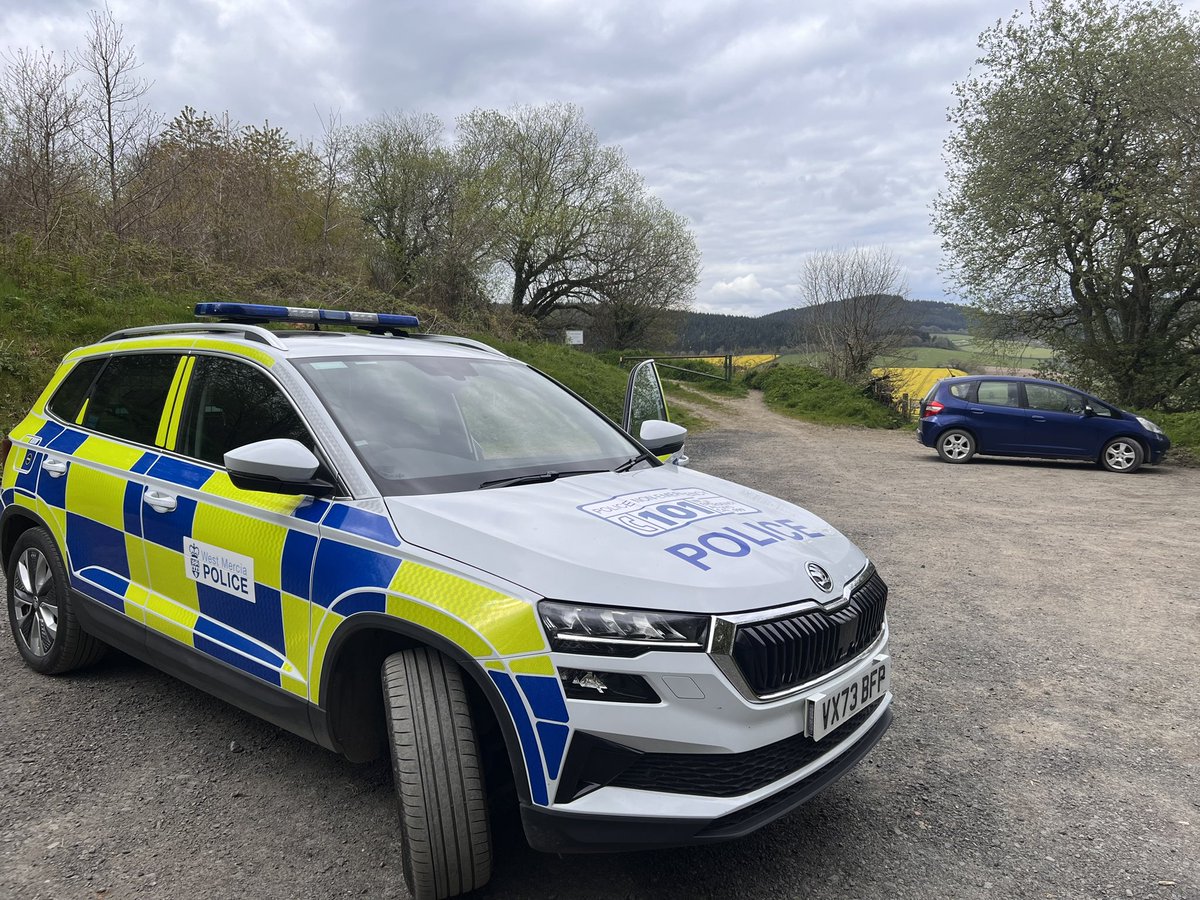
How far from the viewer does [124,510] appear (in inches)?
126

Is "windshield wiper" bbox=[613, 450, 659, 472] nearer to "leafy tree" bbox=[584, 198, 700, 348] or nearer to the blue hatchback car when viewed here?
the blue hatchback car

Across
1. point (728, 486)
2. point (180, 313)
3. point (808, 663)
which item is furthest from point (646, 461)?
point (180, 313)

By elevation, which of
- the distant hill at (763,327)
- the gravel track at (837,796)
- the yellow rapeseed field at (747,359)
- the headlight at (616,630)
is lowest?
the gravel track at (837,796)

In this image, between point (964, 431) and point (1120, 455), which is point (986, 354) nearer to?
point (964, 431)

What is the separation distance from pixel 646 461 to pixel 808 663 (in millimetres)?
1335

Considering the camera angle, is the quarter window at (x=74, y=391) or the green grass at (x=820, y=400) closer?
the quarter window at (x=74, y=391)

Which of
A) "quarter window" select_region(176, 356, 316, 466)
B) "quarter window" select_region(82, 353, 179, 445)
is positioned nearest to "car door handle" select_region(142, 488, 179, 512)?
"quarter window" select_region(176, 356, 316, 466)

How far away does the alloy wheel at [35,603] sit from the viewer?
374 cm

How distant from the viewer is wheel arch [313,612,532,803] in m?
2.04

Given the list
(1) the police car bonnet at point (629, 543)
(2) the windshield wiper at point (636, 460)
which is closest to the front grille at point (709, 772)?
(1) the police car bonnet at point (629, 543)

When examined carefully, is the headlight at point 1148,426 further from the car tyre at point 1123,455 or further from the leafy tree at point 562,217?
the leafy tree at point 562,217

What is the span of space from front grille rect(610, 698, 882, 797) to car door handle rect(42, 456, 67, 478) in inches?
121

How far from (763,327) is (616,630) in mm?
48220

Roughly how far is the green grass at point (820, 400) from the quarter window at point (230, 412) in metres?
20.5
